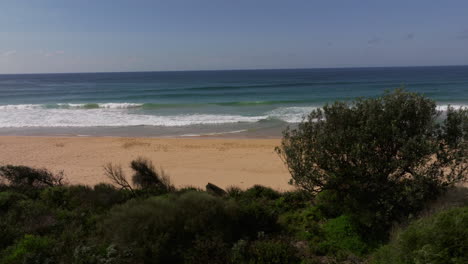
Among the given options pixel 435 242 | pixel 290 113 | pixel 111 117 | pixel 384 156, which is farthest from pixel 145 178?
pixel 111 117

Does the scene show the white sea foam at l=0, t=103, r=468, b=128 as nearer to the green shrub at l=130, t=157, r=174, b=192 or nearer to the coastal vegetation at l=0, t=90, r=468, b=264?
the green shrub at l=130, t=157, r=174, b=192

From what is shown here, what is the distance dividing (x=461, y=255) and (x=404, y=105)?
3.13 m

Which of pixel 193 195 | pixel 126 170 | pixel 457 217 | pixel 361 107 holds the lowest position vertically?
pixel 126 170

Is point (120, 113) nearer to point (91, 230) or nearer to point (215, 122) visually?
point (215, 122)

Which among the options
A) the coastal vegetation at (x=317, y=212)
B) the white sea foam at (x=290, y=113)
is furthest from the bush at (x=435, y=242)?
the white sea foam at (x=290, y=113)

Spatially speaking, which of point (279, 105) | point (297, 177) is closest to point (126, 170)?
point (297, 177)

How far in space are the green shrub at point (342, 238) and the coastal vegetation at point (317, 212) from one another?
0.06 feet

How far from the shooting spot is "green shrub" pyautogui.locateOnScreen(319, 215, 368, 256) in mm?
5258

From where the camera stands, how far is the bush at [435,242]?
3.44m

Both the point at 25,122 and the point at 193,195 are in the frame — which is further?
the point at 25,122

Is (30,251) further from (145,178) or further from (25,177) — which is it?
(25,177)

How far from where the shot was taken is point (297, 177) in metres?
6.28

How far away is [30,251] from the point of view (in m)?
5.04

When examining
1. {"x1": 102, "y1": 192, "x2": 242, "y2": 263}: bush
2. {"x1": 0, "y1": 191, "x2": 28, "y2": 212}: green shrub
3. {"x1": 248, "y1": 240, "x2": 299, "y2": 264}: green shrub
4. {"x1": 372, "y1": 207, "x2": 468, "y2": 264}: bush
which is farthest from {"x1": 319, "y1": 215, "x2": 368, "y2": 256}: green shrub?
{"x1": 0, "y1": 191, "x2": 28, "y2": 212}: green shrub
